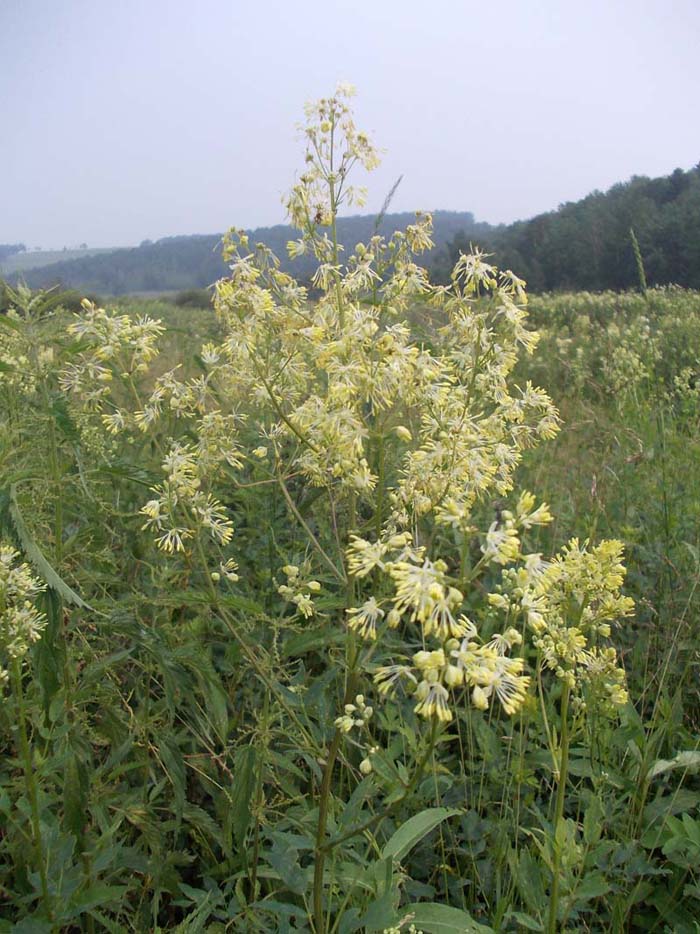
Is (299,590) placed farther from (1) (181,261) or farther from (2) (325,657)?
(1) (181,261)

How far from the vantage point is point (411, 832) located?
193 centimetres

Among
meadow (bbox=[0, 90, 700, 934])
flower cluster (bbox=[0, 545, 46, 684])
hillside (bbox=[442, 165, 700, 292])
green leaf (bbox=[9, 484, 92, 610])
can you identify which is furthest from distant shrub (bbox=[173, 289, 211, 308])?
green leaf (bbox=[9, 484, 92, 610])

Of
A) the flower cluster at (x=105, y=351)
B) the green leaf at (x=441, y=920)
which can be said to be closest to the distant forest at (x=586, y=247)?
the flower cluster at (x=105, y=351)

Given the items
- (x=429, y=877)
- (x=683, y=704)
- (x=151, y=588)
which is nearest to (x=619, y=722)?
(x=683, y=704)

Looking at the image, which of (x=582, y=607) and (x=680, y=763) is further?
(x=680, y=763)

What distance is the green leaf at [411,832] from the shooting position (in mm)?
1862

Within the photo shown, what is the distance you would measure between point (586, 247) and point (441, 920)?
106 feet

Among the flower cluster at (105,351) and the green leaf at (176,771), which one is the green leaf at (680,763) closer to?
the green leaf at (176,771)

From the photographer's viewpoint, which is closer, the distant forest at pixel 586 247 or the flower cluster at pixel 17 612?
the flower cluster at pixel 17 612

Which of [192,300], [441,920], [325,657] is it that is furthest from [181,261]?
[192,300]

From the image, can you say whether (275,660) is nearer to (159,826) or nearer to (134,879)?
(159,826)

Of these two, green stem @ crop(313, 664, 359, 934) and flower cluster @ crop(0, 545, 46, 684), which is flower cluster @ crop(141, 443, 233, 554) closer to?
flower cluster @ crop(0, 545, 46, 684)

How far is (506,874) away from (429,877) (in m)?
0.28

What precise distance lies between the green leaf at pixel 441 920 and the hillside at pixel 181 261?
202 centimetres
